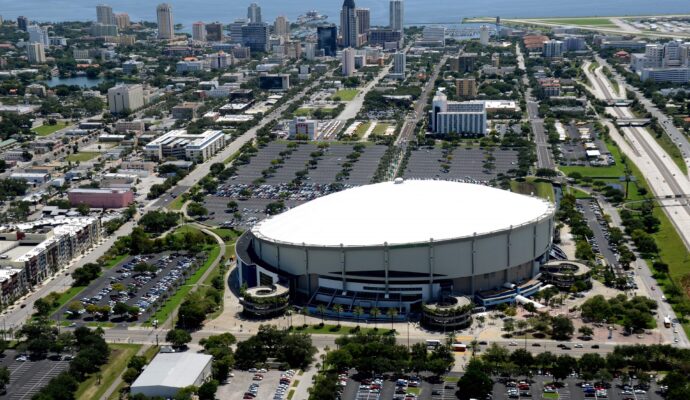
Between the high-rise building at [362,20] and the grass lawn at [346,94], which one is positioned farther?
the high-rise building at [362,20]

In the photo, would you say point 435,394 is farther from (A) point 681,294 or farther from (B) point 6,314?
(B) point 6,314

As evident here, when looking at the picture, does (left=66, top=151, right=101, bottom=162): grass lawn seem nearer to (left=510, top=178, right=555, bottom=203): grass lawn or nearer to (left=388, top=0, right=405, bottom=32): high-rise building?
(left=510, top=178, right=555, bottom=203): grass lawn

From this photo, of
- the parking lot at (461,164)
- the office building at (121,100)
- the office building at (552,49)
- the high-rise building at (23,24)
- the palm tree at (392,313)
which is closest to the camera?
the palm tree at (392,313)

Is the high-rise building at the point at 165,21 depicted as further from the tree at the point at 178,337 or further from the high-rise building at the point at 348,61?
the tree at the point at 178,337

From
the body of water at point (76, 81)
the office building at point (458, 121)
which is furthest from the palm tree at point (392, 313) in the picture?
the body of water at point (76, 81)

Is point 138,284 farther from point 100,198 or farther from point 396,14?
point 396,14

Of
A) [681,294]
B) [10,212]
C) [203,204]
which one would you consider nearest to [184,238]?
[203,204]
